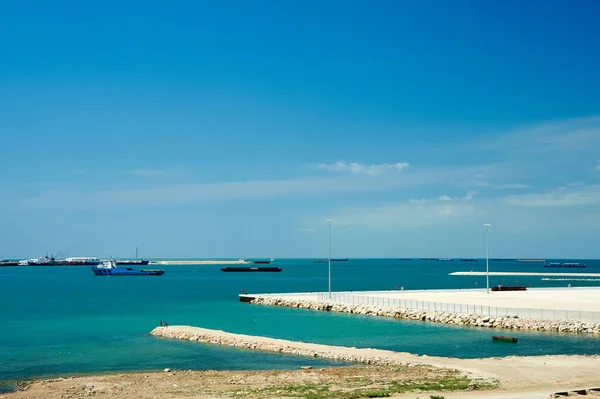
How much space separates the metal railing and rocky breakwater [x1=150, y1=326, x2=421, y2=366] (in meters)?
23.6

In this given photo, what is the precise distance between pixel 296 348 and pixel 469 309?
1167 inches

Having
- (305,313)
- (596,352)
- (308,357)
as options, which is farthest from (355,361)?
(305,313)

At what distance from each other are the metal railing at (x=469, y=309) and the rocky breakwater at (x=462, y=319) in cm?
155

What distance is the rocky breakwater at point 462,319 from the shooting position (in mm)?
56812

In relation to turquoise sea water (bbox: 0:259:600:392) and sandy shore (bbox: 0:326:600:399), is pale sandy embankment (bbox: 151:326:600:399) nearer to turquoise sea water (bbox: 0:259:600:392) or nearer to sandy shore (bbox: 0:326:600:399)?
sandy shore (bbox: 0:326:600:399)

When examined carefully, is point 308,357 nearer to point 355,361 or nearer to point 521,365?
point 355,361

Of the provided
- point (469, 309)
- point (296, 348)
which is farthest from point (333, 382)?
point (469, 309)

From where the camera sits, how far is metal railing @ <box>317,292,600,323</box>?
60188 mm

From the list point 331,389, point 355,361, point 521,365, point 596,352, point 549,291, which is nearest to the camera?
point 331,389

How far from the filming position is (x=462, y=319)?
2495 inches

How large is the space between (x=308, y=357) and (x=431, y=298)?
150 ft

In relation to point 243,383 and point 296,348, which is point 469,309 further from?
point 243,383

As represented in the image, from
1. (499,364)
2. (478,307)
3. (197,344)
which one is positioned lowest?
(197,344)

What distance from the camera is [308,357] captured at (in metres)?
43.9
